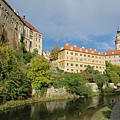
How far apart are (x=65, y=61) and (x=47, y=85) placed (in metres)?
23.2

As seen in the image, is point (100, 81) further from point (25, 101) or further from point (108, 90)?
point (25, 101)

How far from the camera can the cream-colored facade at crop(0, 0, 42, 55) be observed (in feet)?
123

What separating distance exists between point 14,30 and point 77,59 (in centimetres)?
2361

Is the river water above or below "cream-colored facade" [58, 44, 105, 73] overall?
below

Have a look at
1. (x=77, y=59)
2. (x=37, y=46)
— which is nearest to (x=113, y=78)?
(x=77, y=59)

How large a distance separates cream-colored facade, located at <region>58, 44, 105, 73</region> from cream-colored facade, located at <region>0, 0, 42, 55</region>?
348 inches

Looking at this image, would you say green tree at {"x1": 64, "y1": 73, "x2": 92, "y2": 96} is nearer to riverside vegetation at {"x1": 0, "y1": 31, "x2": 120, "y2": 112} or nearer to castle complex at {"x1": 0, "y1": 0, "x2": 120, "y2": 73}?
riverside vegetation at {"x1": 0, "y1": 31, "x2": 120, "y2": 112}

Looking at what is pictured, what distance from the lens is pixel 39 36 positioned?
2303 inches

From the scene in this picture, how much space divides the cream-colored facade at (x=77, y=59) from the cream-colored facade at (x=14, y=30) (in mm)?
8843

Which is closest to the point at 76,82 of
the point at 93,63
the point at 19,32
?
the point at 19,32

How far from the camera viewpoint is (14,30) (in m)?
43.7

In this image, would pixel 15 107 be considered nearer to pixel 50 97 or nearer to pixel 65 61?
pixel 50 97

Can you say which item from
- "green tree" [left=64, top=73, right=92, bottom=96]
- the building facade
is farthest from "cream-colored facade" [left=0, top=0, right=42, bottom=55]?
the building facade

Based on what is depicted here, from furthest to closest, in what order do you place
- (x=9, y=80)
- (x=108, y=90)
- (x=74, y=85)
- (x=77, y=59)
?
(x=77, y=59), (x=108, y=90), (x=74, y=85), (x=9, y=80)
